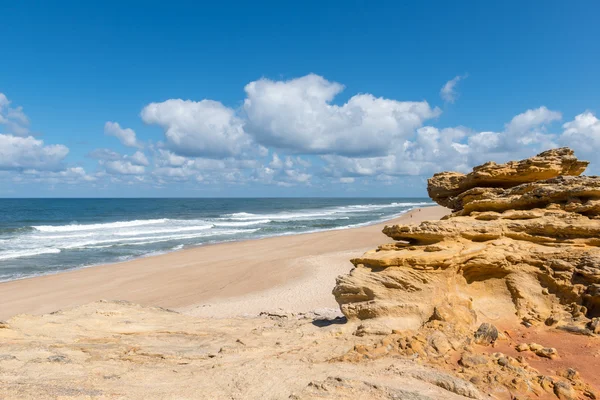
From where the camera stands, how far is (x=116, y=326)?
8.17 m

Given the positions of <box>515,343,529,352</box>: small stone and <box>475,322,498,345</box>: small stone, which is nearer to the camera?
<box>515,343,529,352</box>: small stone

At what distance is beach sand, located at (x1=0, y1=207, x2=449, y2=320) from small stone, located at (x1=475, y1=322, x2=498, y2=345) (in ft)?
21.5

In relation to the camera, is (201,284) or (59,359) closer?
(59,359)

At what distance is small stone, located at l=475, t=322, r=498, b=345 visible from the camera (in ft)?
23.2

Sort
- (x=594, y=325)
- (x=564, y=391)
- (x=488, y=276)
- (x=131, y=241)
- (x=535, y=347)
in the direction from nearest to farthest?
(x=564, y=391), (x=535, y=347), (x=594, y=325), (x=488, y=276), (x=131, y=241)

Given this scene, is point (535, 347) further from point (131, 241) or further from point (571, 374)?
point (131, 241)

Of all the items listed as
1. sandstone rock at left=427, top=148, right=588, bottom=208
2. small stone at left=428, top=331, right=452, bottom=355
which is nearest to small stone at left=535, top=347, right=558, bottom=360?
small stone at left=428, top=331, right=452, bottom=355

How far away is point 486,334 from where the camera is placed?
23.5ft

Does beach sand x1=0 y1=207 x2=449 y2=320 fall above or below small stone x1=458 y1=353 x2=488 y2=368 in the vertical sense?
below

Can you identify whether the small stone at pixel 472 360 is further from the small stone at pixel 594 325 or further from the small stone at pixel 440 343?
the small stone at pixel 594 325

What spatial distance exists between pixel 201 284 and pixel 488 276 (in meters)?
13.5

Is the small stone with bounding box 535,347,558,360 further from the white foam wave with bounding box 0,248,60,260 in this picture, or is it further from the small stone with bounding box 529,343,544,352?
the white foam wave with bounding box 0,248,60,260

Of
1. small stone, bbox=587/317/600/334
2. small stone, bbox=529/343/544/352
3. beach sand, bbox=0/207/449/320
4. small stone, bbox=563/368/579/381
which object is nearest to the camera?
small stone, bbox=563/368/579/381

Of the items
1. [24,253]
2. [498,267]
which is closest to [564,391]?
[498,267]
